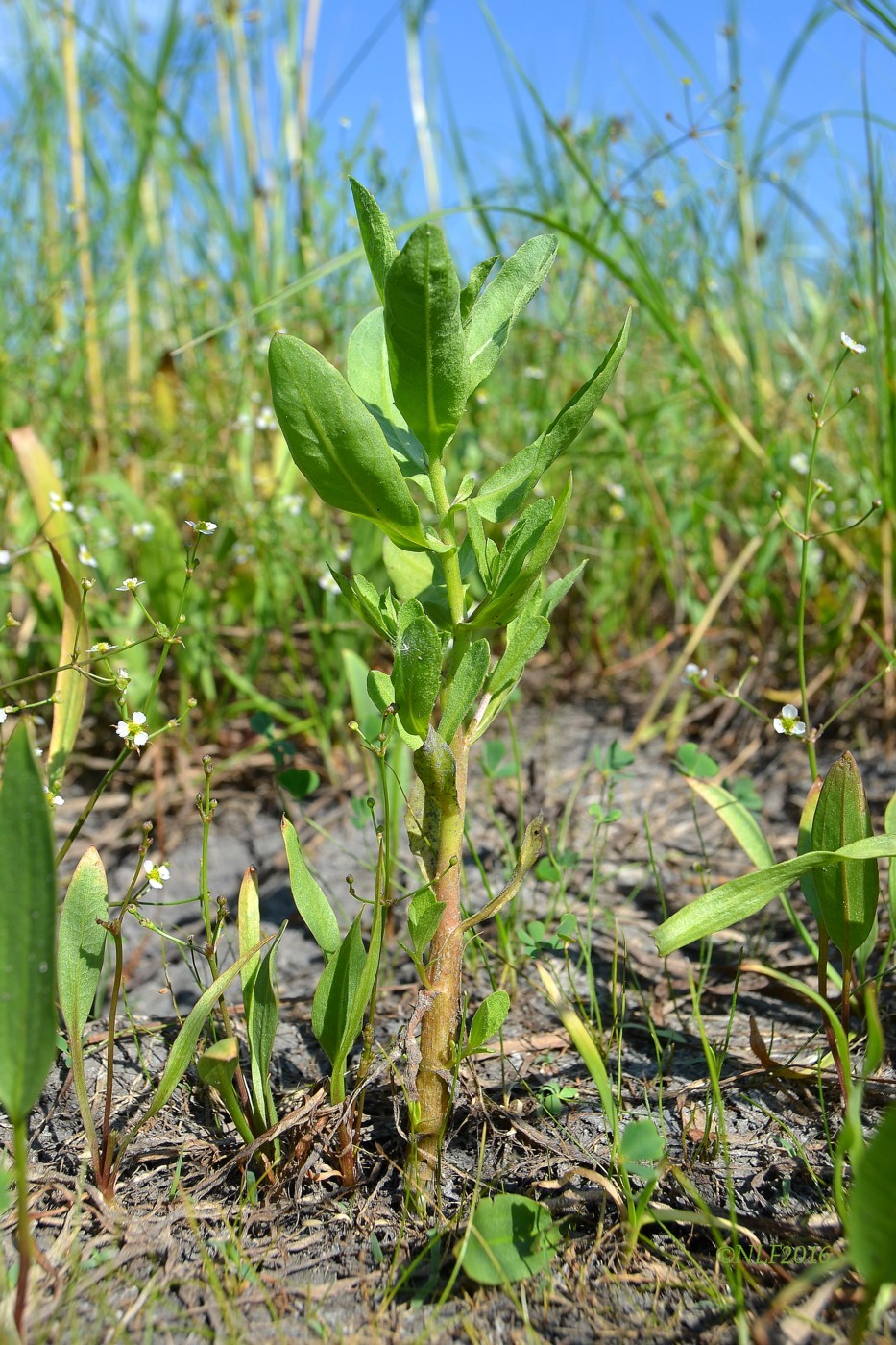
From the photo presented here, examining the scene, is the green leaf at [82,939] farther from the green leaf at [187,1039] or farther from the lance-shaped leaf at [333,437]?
the lance-shaped leaf at [333,437]

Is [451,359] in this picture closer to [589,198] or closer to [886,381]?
[886,381]

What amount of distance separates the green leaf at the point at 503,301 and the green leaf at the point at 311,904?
1.73 feet

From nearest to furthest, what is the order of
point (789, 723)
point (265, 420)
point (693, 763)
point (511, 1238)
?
1. point (511, 1238)
2. point (789, 723)
3. point (693, 763)
4. point (265, 420)

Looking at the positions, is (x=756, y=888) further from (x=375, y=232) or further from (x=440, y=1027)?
(x=375, y=232)

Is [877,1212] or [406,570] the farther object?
[406,570]

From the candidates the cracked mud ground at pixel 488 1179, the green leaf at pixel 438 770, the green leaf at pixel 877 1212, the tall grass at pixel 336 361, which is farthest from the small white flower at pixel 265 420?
the green leaf at pixel 877 1212

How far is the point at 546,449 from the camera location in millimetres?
952

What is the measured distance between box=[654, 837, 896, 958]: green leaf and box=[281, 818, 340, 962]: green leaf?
1.19ft

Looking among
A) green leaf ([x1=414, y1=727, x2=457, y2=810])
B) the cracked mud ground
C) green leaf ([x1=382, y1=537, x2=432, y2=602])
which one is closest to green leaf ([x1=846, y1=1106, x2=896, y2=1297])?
the cracked mud ground

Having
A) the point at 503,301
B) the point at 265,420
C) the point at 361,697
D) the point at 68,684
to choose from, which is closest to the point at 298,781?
the point at 361,697

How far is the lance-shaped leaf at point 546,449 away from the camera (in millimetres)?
925

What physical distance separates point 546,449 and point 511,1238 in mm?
754

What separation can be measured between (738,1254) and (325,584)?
1353mm

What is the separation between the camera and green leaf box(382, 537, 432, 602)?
107 centimetres
